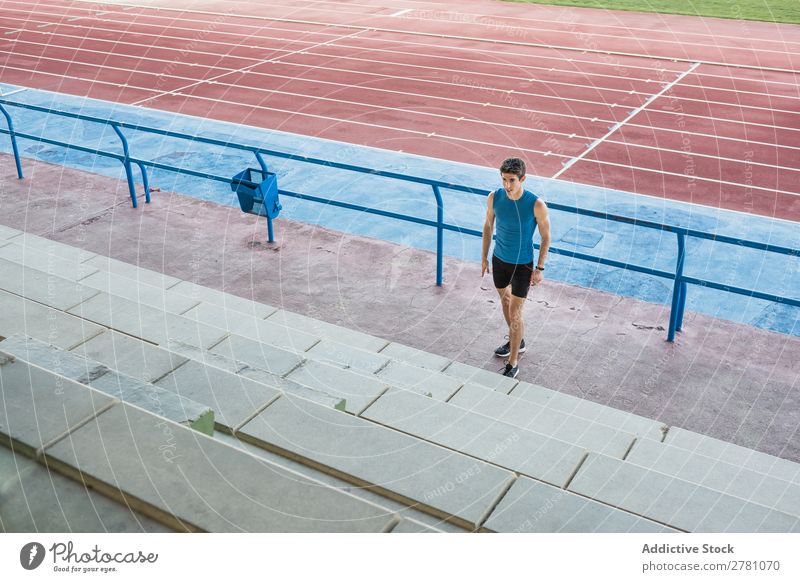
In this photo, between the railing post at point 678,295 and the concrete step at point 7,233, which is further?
the concrete step at point 7,233

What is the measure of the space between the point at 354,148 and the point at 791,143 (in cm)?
845

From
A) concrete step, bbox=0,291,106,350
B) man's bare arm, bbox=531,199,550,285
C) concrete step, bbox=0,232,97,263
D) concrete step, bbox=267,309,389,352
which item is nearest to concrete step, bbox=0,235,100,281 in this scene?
concrete step, bbox=0,232,97,263

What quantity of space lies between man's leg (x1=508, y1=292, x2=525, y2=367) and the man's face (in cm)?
101

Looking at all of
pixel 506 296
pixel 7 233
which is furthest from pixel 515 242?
pixel 7 233

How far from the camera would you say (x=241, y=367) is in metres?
6.46

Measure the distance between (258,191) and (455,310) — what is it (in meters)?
3.15

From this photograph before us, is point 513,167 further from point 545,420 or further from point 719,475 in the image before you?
point 719,475

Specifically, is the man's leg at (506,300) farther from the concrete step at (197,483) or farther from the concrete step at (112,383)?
the concrete step at (197,483)

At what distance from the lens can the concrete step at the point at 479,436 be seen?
5316mm

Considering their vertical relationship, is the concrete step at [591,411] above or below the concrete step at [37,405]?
below

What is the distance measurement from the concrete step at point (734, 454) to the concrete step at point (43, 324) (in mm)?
4591

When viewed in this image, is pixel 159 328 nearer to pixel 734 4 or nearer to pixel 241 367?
pixel 241 367

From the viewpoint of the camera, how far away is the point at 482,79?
20.8 meters

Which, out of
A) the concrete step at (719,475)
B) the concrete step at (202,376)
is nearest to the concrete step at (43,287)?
the concrete step at (202,376)
